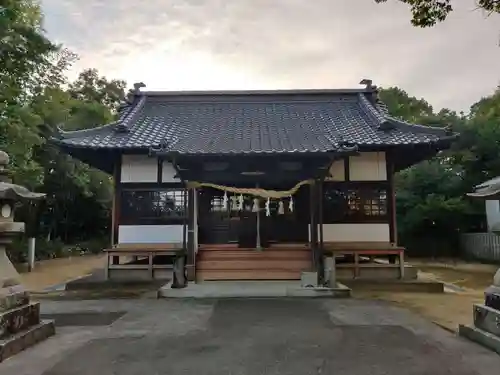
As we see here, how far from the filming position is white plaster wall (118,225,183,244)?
10.5m

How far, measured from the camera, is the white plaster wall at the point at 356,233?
10.5 meters

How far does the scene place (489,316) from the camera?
4.58 metres

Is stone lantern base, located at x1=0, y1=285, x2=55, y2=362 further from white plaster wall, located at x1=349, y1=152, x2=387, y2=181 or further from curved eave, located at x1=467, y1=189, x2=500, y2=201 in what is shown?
white plaster wall, located at x1=349, y1=152, x2=387, y2=181

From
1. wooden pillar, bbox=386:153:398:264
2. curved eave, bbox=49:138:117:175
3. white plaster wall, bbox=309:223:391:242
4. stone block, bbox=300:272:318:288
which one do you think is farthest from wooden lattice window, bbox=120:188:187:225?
wooden pillar, bbox=386:153:398:264

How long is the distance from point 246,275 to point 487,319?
5370mm

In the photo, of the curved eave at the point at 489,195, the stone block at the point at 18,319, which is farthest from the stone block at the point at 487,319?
the stone block at the point at 18,319

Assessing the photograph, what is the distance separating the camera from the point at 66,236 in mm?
22547

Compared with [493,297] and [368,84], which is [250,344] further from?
[368,84]

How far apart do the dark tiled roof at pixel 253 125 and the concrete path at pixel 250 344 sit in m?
3.95

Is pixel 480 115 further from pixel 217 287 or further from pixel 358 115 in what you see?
pixel 217 287

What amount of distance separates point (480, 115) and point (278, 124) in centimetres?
1386

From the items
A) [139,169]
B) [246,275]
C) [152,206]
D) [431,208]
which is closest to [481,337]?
[246,275]

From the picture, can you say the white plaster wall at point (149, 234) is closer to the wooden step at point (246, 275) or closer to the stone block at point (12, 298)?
the wooden step at point (246, 275)

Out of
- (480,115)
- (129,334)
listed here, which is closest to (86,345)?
(129,334)
